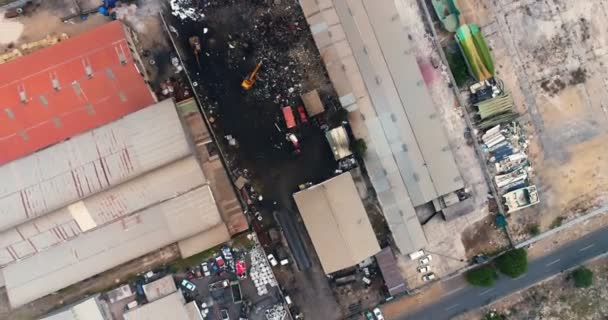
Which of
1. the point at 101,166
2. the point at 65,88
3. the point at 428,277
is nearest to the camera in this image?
the point at 101,166

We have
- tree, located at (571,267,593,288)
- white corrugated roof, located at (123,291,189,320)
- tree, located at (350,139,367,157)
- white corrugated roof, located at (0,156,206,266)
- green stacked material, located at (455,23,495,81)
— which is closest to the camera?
white corrugated roof, located at (0,156,206,266)

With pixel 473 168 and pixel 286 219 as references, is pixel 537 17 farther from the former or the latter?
pixel 286 219

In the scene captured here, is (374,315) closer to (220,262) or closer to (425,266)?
(425,266)

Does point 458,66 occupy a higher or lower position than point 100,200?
lower

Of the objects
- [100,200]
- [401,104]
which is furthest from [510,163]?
[100,200]

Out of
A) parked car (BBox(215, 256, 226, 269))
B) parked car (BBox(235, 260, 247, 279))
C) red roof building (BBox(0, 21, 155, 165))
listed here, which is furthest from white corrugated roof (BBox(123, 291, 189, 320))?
red roof building (BBox(0, 21, 155, 165))

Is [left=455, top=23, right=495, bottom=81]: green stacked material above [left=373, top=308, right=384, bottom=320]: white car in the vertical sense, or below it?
above

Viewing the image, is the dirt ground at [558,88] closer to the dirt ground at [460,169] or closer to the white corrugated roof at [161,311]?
the dirt ground at [460,169]

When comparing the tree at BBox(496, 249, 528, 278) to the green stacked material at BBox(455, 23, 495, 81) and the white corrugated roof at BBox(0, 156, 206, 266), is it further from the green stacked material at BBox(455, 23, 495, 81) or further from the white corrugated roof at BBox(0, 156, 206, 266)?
the white corrugated roof at BBox(0, 156, 206, 266)
